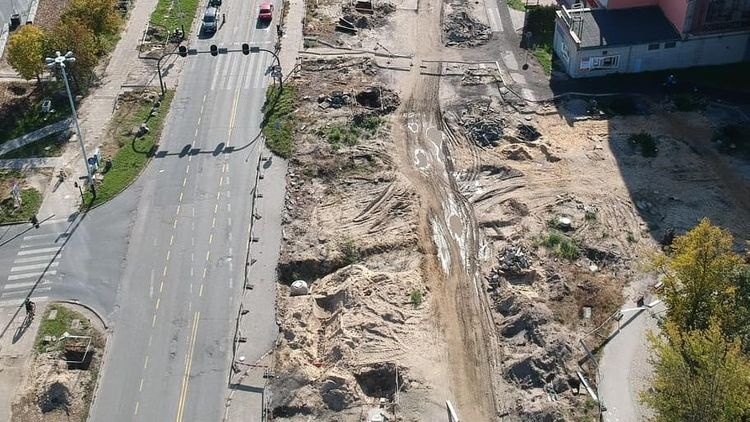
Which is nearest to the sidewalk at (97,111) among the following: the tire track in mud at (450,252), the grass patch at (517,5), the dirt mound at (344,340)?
the dirt mound at (344,340)

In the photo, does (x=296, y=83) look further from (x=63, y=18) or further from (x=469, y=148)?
(x=63, y=18)

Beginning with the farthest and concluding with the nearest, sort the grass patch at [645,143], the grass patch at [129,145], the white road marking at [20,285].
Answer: the grass patch at [645,143], the grass patch at [129,145], the white road marking at [20,285]

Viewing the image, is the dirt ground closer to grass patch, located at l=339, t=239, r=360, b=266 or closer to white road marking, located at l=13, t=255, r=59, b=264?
white road marking, located at l=13, t=255, r=59, b=264

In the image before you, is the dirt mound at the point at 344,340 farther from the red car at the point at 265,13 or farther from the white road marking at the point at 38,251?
the red car at the point at 265,13

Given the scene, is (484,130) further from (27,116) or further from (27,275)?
(27,116)

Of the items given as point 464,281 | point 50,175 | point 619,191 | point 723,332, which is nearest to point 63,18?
point 50,175
